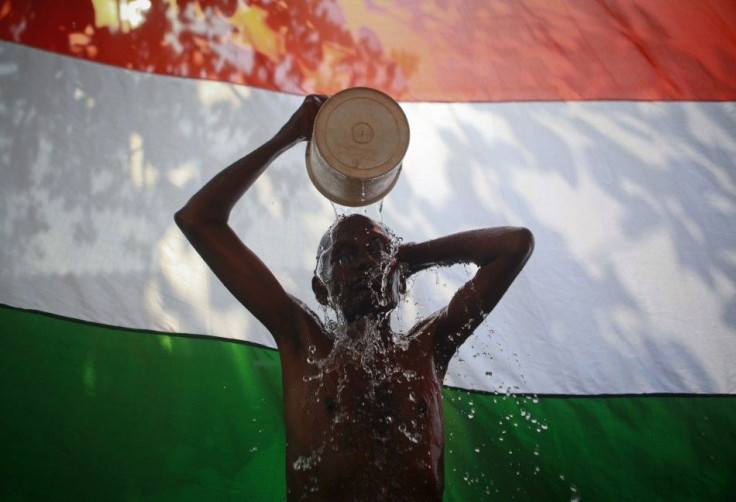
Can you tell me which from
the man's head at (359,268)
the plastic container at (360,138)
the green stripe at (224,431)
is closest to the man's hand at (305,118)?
the plastic container at (360,138)

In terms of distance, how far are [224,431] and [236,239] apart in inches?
39.0

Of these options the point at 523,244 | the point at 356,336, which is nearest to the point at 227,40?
the point at 356,336

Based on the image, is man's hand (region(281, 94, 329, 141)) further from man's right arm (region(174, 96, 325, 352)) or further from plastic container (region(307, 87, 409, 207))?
plastic container (region(307, 87, 409, 207))

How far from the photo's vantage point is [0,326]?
2369 mm

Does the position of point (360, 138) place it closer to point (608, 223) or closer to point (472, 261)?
point (472, 261)

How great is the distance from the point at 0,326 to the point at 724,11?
144 inches

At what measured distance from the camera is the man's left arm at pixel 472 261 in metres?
2.09

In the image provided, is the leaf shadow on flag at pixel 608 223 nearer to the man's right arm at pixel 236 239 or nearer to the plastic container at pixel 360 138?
the man's right arm at pixel 236 239

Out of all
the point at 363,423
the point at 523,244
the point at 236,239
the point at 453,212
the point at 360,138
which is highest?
the point at 360,138

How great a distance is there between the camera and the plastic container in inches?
64.7

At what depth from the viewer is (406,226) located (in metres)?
2.71

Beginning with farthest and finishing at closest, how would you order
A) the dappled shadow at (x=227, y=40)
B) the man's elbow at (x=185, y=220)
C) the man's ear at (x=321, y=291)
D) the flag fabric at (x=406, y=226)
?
the dappled shadow at (x=227, y=40) → the flag fabric at (x=406, y=226) → the man's ear at (x=321, y=291) → the man's elbow at (x=185, y=220)

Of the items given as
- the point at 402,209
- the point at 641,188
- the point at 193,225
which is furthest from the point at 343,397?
the point at 641,188

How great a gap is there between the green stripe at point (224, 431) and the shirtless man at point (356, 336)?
633 mm
